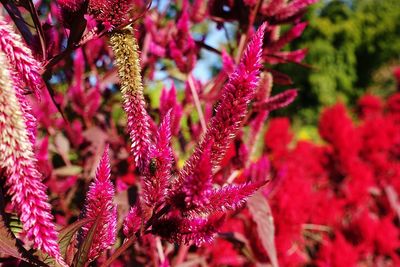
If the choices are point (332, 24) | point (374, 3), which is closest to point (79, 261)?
point (332, 24)

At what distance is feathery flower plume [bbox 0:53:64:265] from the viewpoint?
0.39 metres

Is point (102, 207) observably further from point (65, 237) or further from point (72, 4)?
point (72, 4)

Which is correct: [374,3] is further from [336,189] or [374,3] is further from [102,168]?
[102,168]

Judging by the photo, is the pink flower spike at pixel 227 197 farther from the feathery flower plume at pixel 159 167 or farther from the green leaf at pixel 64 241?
the green leaf at pixel 64 241

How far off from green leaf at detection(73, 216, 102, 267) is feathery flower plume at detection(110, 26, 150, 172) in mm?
78

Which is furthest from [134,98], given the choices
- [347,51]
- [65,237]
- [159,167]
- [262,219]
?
[347,51]

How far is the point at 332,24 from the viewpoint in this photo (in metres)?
20.9

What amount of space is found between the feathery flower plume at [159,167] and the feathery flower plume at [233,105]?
39 mm

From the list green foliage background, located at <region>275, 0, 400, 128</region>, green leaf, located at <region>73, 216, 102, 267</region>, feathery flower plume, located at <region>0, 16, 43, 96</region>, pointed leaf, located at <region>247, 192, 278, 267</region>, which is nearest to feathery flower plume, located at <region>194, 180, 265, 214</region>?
green leaf, located at <region>73, 216, 102, 267</region>

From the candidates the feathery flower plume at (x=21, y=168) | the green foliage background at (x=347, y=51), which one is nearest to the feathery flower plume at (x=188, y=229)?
the feathery flower plume at (x=21, y=168)

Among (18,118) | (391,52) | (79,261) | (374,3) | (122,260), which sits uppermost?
(18,118)

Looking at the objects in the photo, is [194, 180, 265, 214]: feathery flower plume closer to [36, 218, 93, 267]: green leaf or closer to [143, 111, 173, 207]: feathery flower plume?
[143, 111, 173, 207]: feathery flower plume

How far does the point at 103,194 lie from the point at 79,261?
0.23ft

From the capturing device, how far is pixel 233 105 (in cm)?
47
